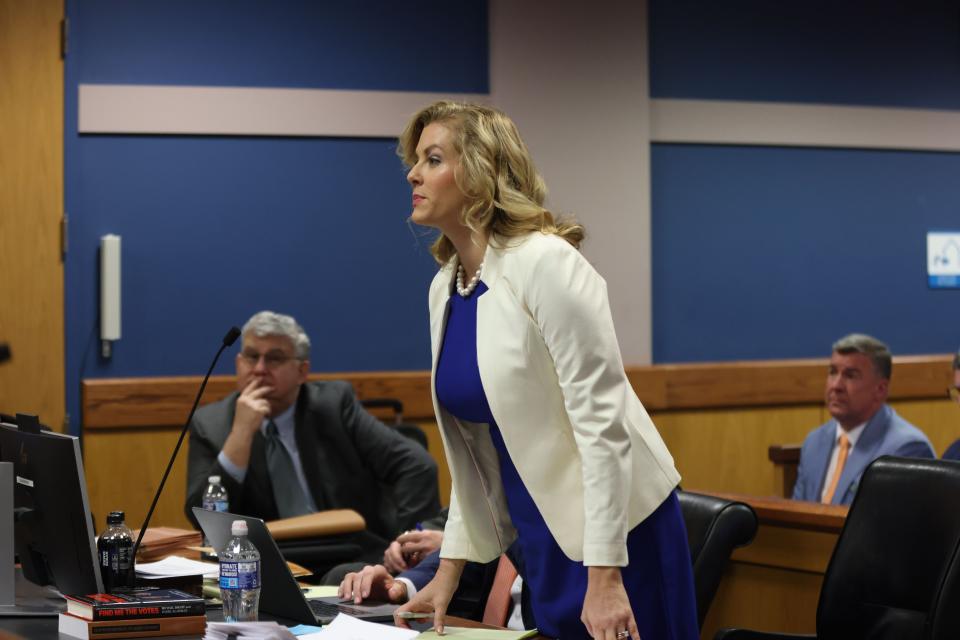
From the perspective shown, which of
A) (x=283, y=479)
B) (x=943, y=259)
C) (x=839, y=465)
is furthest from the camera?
(x=943, y=259)

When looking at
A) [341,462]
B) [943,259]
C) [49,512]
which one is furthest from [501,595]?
[943,259]

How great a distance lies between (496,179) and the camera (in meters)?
2.07

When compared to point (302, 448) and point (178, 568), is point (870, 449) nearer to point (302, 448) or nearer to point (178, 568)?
point (302, 448)

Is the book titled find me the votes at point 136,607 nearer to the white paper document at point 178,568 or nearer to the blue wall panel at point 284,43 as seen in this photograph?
the white paper document at point 178,568

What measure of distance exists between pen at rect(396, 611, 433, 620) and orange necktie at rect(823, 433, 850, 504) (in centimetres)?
236

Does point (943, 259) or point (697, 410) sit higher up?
point (943, 259)

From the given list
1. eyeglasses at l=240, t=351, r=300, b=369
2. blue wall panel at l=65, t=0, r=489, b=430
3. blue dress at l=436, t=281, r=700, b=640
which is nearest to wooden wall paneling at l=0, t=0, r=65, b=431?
blue wall panel at l=65, t=0, r=489, b=430

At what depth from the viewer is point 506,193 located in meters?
2.05

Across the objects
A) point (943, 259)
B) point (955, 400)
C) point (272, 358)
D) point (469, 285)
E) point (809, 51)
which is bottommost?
point (955, 400)

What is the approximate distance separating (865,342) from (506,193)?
274 cm

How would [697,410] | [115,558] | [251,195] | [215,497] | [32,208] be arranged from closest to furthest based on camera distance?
[115,558] → [215,497] → [32,208] → [251,195] → [697,410]

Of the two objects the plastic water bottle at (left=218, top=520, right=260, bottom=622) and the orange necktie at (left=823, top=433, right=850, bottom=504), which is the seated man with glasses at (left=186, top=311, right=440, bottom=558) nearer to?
the orange necktie at (left=823, top=433, right=850, bottom=504)

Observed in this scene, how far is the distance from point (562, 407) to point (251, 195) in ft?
11.4

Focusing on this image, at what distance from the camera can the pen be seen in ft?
7.00
